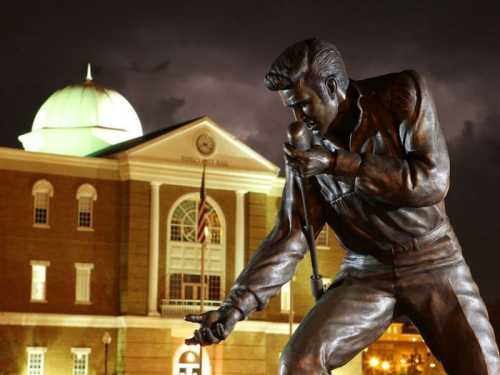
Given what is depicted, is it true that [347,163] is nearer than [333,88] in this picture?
Yes

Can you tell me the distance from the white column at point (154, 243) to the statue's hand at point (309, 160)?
49.0 metres

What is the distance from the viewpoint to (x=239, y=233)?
185ft

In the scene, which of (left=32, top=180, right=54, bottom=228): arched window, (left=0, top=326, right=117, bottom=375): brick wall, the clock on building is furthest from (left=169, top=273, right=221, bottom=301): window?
(left=32, top=180, right=54, bottom=228): arched window

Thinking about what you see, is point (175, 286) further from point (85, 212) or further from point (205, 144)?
point (205, 144)

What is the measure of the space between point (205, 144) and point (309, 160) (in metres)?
49.8

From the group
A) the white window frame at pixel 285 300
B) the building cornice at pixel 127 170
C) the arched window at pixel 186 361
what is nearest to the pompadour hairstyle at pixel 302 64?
the building cornice at pixel 127 170

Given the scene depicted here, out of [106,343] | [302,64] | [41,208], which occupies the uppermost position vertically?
[41,208]

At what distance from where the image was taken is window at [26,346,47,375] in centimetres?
5206

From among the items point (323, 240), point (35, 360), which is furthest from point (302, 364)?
point (323, 240)

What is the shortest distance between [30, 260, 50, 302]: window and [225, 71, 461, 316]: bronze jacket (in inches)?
1846

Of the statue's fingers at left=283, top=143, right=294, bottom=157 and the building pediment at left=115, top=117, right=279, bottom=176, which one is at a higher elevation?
the building pediment at left=115, top=117, right=279, bottom=176

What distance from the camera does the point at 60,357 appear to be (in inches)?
2071

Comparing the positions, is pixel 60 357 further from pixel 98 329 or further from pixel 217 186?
pixel 217 186

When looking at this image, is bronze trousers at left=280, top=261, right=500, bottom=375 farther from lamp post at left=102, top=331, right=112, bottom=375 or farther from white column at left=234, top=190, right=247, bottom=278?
white column at left=234, top=190, right=247, bottom=278
